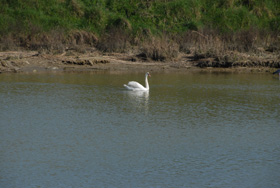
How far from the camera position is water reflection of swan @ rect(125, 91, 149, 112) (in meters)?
13.0

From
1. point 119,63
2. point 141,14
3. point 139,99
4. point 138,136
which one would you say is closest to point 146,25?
point 141,14

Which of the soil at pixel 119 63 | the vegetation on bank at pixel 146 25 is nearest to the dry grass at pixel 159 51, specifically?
the vegetation on bank at pixel 146 25

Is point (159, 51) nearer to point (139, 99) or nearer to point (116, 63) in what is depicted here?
point (116, 63)

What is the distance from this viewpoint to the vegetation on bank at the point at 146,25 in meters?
26.1

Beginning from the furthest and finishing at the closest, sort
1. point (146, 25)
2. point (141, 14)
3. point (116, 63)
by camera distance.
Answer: point (141, 14), point (146, 25), point (116, 63)

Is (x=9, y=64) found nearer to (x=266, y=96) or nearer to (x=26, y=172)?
(x=266, y=96)

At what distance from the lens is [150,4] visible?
34812 millimetres

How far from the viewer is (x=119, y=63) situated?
2428 cm

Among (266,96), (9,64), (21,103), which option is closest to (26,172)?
(21,103)

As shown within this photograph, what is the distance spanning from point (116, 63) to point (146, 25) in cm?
789

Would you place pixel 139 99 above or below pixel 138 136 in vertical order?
above

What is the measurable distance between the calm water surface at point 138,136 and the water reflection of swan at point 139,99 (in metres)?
0.03

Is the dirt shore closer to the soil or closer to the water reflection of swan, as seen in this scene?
the soil

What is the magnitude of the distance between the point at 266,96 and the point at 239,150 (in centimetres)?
692
